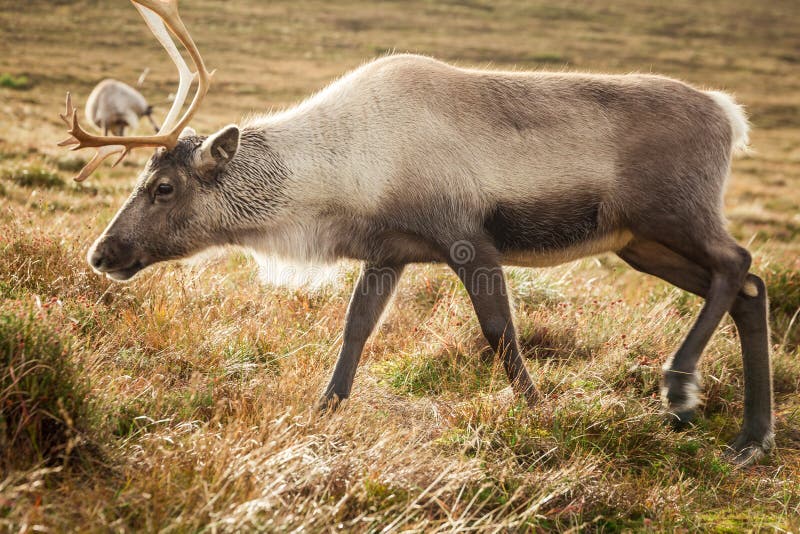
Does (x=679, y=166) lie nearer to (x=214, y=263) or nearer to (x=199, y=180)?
(x=199, y=180)

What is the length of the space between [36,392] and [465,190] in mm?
2507

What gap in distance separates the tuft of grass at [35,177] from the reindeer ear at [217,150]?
18.5 ft

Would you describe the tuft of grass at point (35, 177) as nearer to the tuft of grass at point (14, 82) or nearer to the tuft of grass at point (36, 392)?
the tuft of grass at point (36, 392)

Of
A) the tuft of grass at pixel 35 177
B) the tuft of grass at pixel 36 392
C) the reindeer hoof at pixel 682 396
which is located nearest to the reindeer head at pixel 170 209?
the tuft of grass at pixel 36 392

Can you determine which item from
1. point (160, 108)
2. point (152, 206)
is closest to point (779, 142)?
point (160, 108)

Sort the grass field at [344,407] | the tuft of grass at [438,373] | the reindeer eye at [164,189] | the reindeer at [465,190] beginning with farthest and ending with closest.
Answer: the tuft of grass at [438,373] → the reindeer eye at [164,189] → the reindeer at [465,190] → the grass field at [344,407]

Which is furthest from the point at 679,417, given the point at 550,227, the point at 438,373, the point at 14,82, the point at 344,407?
the point at 14,82

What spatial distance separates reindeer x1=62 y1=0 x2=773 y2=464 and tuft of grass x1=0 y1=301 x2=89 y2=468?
139 cm

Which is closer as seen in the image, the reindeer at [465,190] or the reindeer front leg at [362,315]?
the reindeer at [465,190]

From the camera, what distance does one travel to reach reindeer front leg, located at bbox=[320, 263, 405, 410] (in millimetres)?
4629

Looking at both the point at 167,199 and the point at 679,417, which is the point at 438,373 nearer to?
the point at 679,417

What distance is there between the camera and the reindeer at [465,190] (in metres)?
4.46

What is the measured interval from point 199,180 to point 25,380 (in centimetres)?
186

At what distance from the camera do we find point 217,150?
4.59m
